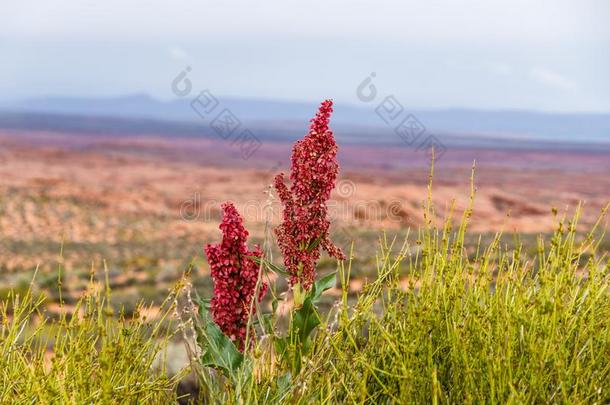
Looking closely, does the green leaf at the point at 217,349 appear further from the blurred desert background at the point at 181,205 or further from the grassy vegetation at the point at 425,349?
the blurred desert background at the point at 181,205

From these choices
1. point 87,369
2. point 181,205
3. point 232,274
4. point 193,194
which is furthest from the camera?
point 193,194

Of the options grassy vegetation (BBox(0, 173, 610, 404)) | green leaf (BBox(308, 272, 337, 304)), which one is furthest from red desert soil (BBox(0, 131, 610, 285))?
green leaf (BBox(308, 272, 337, 304))

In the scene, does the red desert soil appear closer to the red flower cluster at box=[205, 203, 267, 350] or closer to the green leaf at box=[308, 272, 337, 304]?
the red flower cluster at box=[205, 203, 267, 350]

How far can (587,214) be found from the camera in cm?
4006

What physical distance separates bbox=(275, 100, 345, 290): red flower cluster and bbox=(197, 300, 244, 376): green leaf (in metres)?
0.46

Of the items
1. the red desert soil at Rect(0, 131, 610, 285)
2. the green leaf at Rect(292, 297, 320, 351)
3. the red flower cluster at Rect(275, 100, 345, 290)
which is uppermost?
the red flower cluster at Rect(275, 100, 345, 290)

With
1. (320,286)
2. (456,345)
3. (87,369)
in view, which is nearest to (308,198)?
(320,286)

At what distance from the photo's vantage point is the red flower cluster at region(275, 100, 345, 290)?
12.5 feet

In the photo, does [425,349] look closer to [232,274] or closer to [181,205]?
[232,274]

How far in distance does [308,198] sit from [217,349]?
90 cm

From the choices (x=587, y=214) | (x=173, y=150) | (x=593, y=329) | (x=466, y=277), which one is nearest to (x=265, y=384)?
(x=466, y=277)

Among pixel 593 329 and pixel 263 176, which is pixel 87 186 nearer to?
pixel 263 176

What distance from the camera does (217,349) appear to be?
3871 millimetres

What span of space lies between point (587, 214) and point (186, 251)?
23842 millimetres
